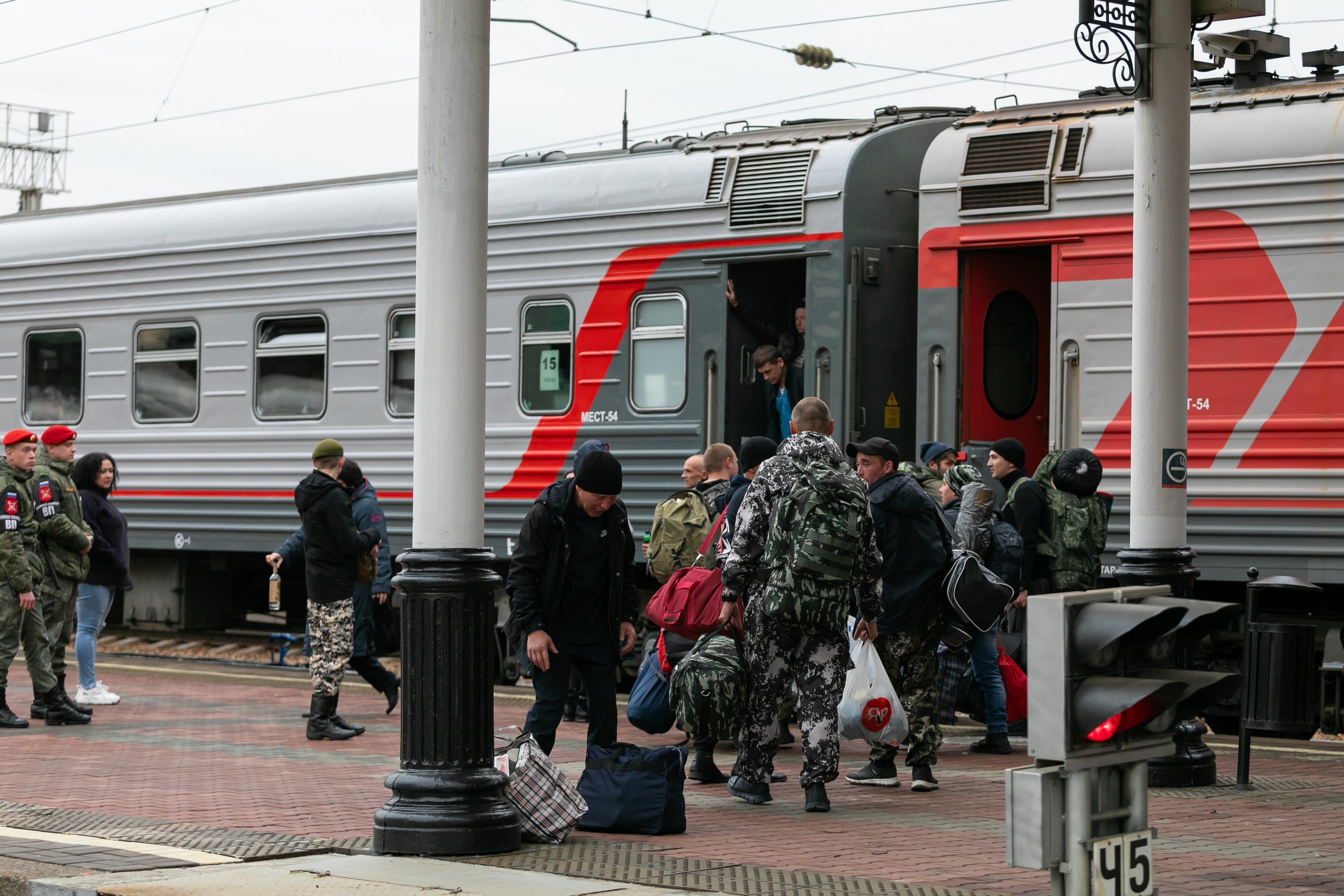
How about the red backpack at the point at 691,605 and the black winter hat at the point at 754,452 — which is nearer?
the red backpack at the point at 691,605

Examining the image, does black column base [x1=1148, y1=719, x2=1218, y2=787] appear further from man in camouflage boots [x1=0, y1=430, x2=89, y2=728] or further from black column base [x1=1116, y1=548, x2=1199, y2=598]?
man in camouflage boots [x1=0, y1=430, x2=89, y2=728]

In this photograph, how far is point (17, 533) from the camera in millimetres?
11117

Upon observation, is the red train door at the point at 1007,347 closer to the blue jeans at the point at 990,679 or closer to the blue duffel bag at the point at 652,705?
the blue jeans at the point at 990,679

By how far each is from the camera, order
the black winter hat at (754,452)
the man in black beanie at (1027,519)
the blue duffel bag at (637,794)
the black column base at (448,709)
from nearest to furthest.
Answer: the black column base at (448,709), the blue duffel bag at (637,794), the black winter hat at (754,452), the man in black beanie at (1027,519)

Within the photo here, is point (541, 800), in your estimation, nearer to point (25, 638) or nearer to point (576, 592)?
point (576, 592)

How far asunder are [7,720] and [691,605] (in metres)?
5.12

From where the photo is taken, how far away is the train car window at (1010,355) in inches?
488

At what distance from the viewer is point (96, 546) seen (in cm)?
1213

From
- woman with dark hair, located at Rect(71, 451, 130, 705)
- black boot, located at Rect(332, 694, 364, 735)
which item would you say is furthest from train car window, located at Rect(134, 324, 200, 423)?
black boot, located at Rect(332, 694, 364, 735)

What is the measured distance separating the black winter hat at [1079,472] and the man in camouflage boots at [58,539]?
6.33 meters

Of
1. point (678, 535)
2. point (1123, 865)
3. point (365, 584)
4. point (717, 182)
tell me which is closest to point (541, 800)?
point (678, 535)

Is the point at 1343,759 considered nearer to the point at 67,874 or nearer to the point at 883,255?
the point at 883,255

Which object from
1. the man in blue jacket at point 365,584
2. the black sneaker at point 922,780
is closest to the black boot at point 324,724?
the man in blue jacket at point 365,584

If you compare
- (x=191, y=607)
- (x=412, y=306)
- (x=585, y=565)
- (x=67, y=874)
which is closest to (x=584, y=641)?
(x=585, y=565)
